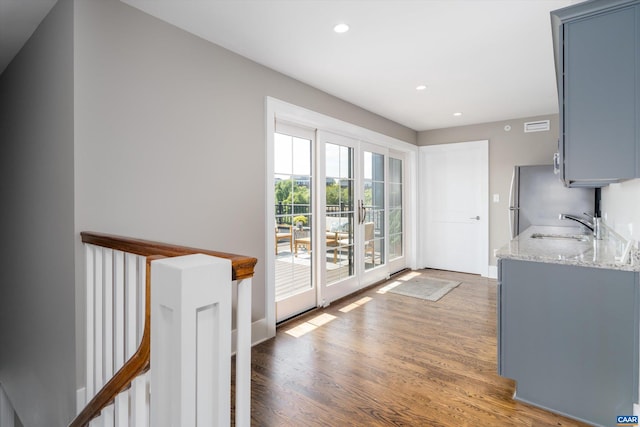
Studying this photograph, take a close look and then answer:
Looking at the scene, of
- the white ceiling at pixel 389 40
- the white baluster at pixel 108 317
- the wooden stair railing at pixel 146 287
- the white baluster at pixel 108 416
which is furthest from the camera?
the white ceiling at pixel 389 40

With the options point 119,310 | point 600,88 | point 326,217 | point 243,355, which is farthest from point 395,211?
point 243,355

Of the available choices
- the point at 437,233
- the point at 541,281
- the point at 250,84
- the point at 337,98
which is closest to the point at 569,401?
the point at 541,281

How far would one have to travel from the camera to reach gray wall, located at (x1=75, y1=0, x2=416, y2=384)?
1.89 metres

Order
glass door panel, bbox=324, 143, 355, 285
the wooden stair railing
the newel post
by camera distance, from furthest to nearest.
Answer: glass door panel, bbox=324, 143, 355, 285
the wooden stair railing
the newel post

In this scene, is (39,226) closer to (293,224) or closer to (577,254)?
(293,224)

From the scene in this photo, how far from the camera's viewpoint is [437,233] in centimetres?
572

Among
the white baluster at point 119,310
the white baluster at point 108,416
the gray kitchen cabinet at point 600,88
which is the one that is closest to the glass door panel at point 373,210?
the gray kitchen cabinet at point 600,88

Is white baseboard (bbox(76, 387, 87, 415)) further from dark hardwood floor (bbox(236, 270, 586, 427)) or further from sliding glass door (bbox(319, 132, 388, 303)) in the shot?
sliding glass door (bbox(319, 132, 388, 303))

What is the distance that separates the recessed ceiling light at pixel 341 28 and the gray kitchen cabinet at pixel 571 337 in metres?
1.83

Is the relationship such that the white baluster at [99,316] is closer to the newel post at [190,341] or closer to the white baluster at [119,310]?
the white baluster at [119,310]

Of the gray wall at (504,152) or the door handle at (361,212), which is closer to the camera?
the door handle at (361,212)

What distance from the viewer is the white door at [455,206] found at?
5.22 metres

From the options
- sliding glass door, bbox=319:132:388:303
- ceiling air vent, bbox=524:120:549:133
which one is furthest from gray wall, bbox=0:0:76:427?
ceiling air vent, bbox=524:120:549:133

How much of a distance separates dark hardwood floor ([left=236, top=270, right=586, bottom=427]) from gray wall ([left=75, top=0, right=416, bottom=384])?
2.08ft
